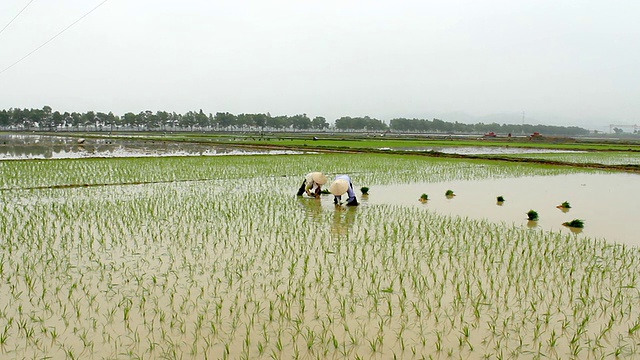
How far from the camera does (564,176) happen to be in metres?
14.5

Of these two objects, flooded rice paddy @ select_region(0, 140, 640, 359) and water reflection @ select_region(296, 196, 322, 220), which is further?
water reflection @ select_region(296, 196, 322, 220)

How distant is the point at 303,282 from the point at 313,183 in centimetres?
508

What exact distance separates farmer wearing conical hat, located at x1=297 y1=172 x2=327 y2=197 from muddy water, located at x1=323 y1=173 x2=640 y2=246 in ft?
1.15

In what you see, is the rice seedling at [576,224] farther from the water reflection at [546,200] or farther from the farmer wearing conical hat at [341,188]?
the farmer wearing conical hat at [341,188]

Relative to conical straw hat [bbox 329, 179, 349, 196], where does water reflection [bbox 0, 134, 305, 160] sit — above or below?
above

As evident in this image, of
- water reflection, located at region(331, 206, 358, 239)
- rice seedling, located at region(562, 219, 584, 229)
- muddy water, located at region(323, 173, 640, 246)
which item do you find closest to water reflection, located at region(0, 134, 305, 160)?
muddy water, located at region(323, 173, 640, 246)

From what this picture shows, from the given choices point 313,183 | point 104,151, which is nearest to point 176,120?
point 104,151

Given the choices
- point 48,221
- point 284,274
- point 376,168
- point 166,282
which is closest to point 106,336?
point 166,282

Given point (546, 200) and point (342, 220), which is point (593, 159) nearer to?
point (546, 200)

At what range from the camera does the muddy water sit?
7180 mm

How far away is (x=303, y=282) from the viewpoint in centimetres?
436

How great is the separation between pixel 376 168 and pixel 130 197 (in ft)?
29.8

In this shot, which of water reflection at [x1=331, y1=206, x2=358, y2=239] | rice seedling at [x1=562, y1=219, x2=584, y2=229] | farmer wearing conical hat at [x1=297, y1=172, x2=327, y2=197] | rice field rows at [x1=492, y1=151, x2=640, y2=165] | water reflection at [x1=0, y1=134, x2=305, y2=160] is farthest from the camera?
water reflection at [x1=0, y1=134, x2=305, y2=160]

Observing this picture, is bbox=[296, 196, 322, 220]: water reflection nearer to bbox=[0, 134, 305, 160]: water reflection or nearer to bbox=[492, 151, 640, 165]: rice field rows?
bbox=[0, 134, 305, 160]: water reflection
